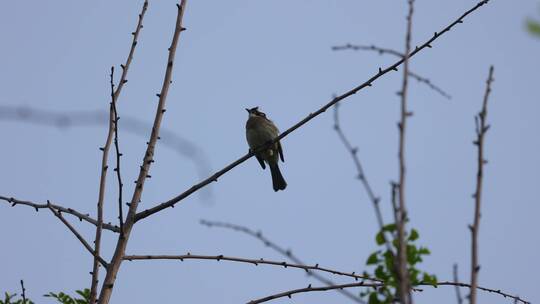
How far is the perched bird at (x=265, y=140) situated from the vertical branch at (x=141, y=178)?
5703 millimetres

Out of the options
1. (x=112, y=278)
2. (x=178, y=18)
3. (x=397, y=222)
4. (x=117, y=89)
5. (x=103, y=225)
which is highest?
(x=178, y=18)

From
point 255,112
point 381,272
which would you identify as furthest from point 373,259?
point 255,112

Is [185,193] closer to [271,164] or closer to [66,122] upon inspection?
[66,122]

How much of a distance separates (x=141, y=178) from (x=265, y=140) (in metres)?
6.35

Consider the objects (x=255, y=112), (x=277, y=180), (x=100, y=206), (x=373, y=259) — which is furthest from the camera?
(x=255, y=112)

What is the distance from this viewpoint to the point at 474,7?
425 centimetres

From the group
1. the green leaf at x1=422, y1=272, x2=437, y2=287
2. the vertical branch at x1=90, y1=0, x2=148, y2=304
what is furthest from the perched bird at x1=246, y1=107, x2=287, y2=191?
the green leaf at x1=422, y1=272, x2=437, y2=287

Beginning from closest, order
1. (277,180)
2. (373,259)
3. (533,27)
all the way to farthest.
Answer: (533,27)
(373,259)
(277,180)

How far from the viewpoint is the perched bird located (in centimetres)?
1088

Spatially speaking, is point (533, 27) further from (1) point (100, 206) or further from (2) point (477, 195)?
(1) point (100, 206)

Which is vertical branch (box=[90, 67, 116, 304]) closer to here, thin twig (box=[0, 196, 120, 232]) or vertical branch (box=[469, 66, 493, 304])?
thin twig (box=[0, 196, 120, 232])

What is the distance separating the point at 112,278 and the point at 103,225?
512mm

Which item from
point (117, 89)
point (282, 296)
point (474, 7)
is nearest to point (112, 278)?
point (282, 296)

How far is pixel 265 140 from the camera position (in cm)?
1083
